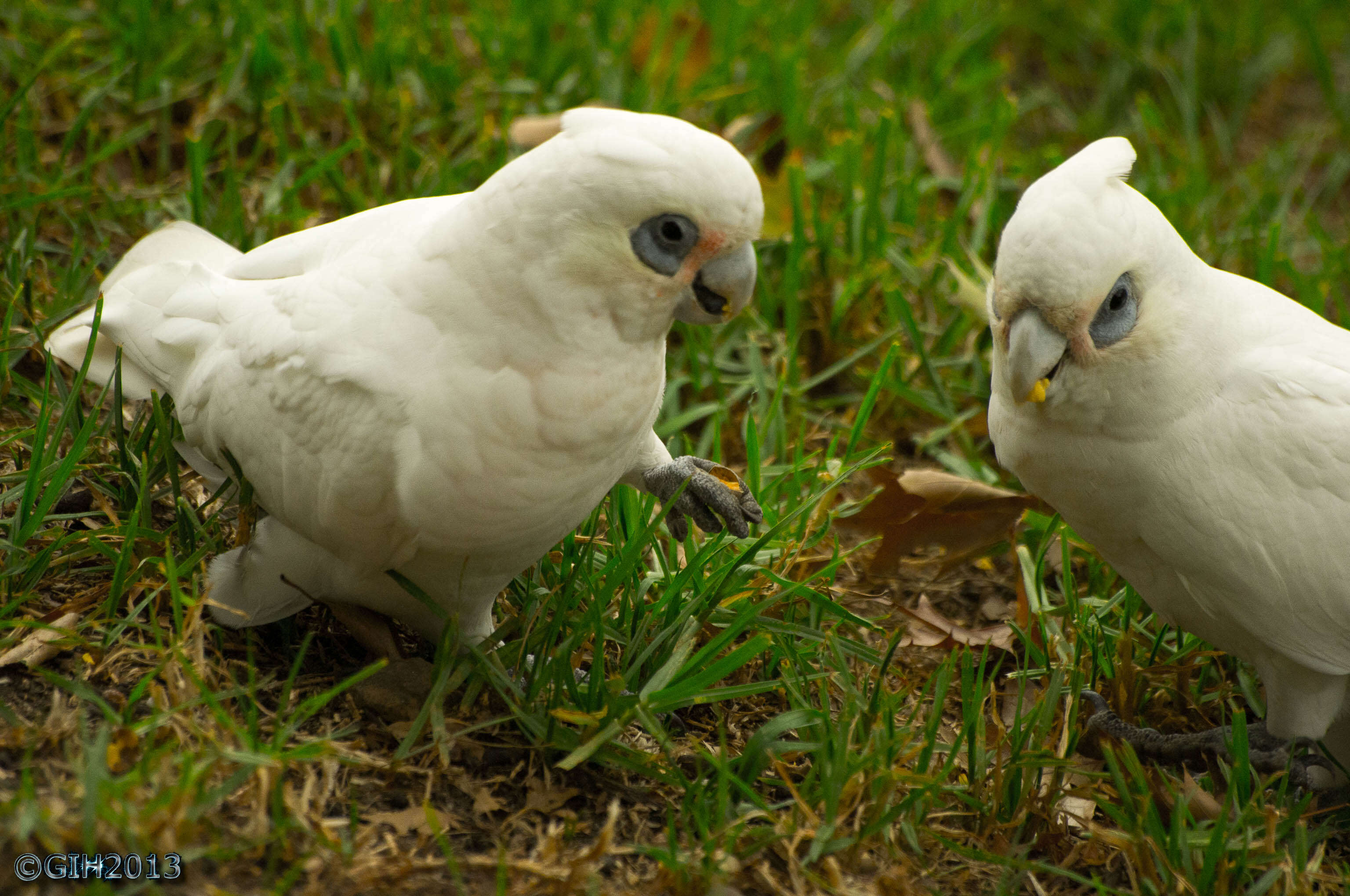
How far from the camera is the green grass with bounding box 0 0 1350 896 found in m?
1.94

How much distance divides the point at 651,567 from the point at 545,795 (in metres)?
0.74

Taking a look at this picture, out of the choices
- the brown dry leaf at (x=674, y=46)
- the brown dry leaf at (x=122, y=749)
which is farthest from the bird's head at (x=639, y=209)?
the brown dry leaf at (x=674, y=46)

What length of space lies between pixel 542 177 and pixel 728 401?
145 cm

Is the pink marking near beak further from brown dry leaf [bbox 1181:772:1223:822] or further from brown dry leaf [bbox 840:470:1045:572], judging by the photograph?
brown dry leaf [bbox 1181:772:1223:822]

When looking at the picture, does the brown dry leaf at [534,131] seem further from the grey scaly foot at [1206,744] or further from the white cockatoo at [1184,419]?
the grey scaly foot at [1206,744]

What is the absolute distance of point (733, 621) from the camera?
7.98ft

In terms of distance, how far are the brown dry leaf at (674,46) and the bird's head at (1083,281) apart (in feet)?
7.81

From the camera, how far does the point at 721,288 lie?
194 centimetres

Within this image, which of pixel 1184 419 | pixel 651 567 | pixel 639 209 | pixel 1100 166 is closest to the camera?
Answer: pixel 639 209

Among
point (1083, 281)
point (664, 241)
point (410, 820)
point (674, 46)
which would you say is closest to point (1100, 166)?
point (1083, 281)

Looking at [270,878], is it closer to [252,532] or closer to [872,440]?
[252,532]

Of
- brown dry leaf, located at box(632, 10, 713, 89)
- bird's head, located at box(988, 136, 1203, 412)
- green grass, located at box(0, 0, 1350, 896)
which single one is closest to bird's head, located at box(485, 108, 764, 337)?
bird's head, located at box(988, 136, 1203, 412)

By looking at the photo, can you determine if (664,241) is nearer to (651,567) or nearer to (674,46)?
(651,567)

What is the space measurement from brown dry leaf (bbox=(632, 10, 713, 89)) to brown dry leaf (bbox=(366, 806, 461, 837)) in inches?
116
